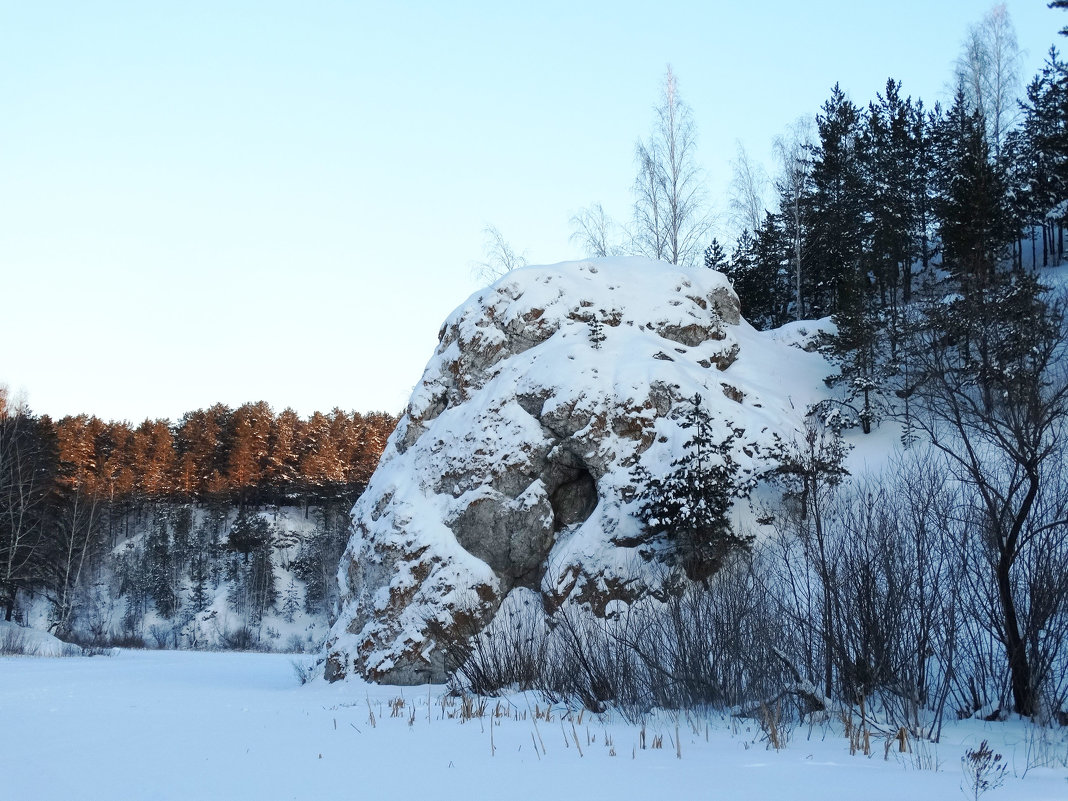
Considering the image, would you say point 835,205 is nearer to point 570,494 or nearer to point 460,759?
point 570,494

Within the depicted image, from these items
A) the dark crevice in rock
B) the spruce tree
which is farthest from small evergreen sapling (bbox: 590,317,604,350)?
the spruce tree

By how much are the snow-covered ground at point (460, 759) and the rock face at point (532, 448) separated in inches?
326

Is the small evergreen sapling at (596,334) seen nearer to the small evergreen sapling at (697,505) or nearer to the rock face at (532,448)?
the rock face at (532,448)

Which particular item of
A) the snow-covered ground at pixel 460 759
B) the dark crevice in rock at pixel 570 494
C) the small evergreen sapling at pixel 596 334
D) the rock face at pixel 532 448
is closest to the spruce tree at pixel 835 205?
the rock face at pixel 532 448

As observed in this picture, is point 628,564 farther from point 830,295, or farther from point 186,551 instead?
point 186,551

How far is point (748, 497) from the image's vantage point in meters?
17.6

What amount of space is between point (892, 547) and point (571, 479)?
39.0ft

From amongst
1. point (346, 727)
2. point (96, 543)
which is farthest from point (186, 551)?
point (346, 727)

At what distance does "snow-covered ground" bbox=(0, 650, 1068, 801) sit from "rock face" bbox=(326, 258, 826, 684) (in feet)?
27.2

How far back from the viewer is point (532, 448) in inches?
773

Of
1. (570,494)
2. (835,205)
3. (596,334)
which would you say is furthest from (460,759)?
(835,205)

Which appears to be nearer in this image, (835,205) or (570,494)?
(570,494)

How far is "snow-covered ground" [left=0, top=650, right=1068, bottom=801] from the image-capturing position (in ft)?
15.7

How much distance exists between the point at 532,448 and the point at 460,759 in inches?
546
